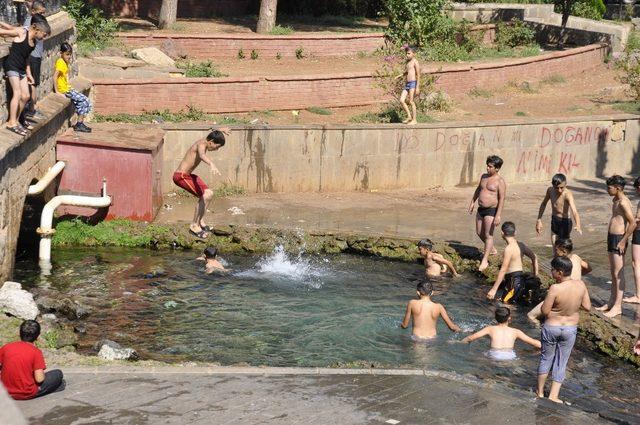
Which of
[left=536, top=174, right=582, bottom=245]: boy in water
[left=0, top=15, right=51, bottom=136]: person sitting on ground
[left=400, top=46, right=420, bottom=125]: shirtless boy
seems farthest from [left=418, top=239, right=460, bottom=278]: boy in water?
[left=0, top=15, right=51, bottom=136]: person sitting on ground

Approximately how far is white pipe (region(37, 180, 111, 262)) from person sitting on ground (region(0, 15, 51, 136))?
1595 millimetres

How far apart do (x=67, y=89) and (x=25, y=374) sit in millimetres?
10609

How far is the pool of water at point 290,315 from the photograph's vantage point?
13.1 meters

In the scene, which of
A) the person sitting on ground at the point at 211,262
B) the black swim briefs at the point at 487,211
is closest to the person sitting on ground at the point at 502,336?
the black swim briefs at the point at 487,211

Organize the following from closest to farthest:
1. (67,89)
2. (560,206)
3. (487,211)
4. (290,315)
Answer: (290,315) < (560,206) < (487,211) < (67,89)

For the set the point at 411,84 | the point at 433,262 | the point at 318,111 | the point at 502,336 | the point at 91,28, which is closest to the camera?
the point at 502,336

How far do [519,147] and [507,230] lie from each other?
22.6 ft

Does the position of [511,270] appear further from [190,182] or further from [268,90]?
[268,90]

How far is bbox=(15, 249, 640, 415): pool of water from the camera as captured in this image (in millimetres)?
13102

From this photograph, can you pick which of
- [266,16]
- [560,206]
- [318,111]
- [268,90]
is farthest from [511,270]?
[266,16]

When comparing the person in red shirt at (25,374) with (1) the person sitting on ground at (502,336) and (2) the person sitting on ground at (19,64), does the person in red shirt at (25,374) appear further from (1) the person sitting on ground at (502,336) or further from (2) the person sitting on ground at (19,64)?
(2) the person sitting on ground at (19,64)

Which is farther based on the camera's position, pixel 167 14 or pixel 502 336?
pixel 167 14

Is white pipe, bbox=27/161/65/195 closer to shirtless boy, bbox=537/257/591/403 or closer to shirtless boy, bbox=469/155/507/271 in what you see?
shirtless boy, bbox=469/155/507/271

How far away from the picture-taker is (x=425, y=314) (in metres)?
13.4
